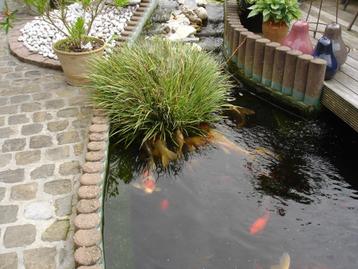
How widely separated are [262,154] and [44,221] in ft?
5.71

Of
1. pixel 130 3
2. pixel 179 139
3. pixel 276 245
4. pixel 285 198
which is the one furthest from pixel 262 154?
pixel 130 3

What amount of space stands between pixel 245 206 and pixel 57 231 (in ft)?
4.17

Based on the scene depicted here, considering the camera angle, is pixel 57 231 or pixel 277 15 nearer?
pixel 57 231

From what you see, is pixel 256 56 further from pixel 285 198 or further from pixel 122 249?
pixel 122 249

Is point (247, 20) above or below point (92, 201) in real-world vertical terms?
above

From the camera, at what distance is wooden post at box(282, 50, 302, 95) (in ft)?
11.6

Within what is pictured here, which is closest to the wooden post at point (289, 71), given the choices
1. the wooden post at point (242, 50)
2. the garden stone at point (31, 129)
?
the wooden post at point (242, 50)

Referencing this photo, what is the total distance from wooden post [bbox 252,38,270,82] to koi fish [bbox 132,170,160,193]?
1.64m

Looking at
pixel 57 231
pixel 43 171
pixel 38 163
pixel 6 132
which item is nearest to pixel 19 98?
pixel 6 132

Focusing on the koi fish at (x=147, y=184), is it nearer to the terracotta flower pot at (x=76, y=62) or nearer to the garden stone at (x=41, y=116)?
the garden stone at (x=41, y=116)

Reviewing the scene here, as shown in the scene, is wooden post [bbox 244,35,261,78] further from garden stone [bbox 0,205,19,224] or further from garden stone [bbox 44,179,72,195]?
garden stone [bbox 0,205,19,224]

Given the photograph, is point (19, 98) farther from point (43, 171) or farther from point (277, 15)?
point (277, 15)

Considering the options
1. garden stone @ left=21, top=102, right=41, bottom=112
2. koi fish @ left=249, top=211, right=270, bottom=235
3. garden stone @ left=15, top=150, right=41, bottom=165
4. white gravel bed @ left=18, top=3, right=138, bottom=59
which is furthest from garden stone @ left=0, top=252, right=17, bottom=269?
white gravel bed @ left=18, top=3, right=138, bottom=59

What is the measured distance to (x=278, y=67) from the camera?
370 centimetres
